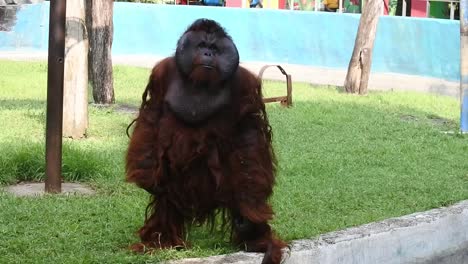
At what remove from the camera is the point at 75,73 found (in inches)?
314

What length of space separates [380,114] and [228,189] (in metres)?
6.36

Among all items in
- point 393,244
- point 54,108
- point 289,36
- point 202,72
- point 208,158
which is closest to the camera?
point 202,72

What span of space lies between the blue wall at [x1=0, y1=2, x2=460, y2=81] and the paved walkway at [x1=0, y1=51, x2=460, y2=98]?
18 cm

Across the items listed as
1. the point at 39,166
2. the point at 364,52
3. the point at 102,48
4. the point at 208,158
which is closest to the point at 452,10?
the point at 364,52

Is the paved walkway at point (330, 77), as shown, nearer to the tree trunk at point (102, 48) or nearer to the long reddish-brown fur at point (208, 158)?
the tree trunk at point (102, 48)

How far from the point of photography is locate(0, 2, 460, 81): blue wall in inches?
559

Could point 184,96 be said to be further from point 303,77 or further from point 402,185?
point 303,77

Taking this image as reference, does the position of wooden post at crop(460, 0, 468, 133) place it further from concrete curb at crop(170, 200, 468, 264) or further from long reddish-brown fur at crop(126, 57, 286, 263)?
long reddish-brown fur at crop(126, 57, 286, 263)

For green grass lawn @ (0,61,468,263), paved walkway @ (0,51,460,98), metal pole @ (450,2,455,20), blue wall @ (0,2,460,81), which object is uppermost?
metal pole @ (450,2,455,20)

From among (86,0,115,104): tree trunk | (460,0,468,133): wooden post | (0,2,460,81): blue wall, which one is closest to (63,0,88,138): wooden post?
(86,0,115,104): tree trunk

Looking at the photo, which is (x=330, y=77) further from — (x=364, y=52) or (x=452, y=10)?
(x=452, y=10)

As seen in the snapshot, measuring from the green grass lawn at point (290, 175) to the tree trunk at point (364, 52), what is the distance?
4.10ft

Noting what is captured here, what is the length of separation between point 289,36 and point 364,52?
3.67m

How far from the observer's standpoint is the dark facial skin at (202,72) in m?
4.25
